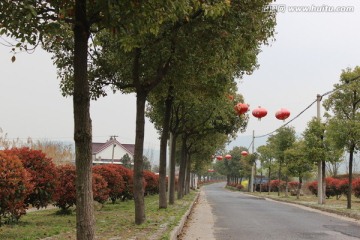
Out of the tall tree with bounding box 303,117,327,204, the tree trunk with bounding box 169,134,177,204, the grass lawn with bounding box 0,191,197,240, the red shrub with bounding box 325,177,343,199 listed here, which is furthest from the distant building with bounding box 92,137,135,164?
the grass lawn with bounding box 0,191,197,240

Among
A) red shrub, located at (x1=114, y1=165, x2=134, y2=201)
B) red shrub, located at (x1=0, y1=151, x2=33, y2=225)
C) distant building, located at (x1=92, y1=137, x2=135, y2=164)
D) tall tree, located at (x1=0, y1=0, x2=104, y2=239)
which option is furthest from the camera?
distant building, located at (x1=92, y1=137, x2=135, y2=164)

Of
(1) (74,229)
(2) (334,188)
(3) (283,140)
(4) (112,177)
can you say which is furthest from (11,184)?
(3) (283,140)

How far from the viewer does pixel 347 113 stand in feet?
78.1

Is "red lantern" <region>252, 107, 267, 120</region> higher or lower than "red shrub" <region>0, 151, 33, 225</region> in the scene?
higher

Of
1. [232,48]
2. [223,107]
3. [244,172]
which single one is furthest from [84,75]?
[244,172]

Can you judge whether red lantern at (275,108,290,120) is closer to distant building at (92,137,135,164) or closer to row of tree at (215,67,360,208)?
row of tree at (215,67,360,208)

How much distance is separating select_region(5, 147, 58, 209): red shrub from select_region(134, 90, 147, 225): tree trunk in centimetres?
244

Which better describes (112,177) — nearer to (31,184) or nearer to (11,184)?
(31,184)

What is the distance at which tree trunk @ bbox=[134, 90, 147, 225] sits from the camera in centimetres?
1156

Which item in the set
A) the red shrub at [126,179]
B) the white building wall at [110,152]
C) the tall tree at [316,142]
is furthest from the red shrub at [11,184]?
the white building wall at [110,152]

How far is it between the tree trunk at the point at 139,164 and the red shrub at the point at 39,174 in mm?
2437

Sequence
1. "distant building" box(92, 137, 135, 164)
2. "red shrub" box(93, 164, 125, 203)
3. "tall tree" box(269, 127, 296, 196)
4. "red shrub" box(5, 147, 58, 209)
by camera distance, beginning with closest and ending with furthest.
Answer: "red shrub" box(5, 147, 58, 209)
"red shrub" box(93, 164, 125, 203)
"tall tree" box(269, 127, 296, 196)
"distant building" box(92, 137, 135, 164)

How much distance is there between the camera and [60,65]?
1256 centimetres

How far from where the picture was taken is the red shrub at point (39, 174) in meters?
11.8
